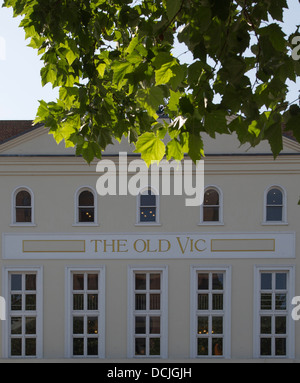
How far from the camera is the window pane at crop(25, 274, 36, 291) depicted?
1318 centimetres

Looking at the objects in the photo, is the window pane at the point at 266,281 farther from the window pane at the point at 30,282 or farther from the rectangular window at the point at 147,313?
the window pane at the point at 30,282

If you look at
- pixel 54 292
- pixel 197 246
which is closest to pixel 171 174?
pixel 197 246

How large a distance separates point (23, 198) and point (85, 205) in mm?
1996

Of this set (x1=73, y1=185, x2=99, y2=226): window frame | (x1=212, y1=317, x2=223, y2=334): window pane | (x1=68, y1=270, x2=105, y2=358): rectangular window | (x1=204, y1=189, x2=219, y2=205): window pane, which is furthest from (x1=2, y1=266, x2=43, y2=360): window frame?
(x1=204, y1=189, x2=219, y2=205): window pane

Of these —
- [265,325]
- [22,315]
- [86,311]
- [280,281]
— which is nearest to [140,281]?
[86,311]

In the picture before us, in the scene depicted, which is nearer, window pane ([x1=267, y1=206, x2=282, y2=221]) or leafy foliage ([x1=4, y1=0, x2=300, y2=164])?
leafy foliage ([x1=4, y1=0, x2=300, y2=164])

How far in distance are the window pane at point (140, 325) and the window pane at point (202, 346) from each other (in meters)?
1.79

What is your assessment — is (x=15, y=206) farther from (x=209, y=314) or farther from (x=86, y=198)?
(x=209, y=314)

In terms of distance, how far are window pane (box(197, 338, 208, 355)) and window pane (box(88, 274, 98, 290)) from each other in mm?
3690

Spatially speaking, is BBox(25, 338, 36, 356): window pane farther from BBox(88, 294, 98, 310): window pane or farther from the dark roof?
the dark roof

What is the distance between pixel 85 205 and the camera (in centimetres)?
1327

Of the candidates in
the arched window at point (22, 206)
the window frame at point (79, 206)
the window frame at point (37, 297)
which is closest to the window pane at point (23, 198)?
the arched window at point (22, 206)

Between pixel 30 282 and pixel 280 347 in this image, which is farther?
pixel 30 282

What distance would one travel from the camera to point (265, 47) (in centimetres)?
230
